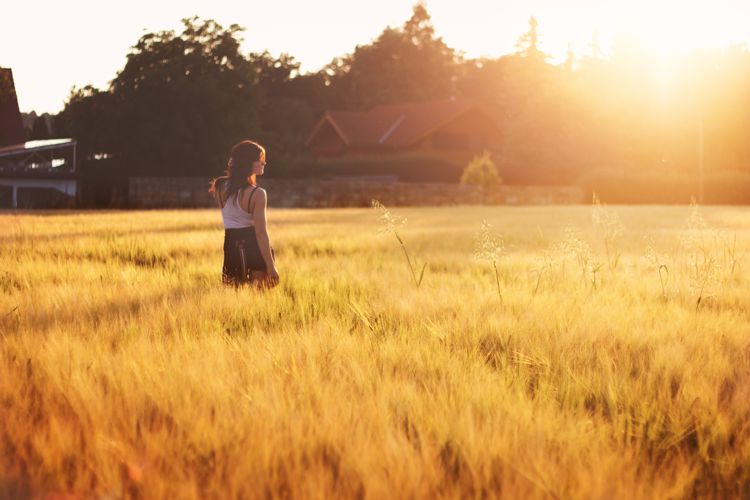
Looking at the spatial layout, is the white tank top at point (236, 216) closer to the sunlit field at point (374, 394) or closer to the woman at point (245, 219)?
the woman at point (245, 219)

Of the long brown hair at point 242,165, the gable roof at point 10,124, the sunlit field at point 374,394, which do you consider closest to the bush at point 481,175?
the gable roof at point 10,124

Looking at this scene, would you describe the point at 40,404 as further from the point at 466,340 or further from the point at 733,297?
the point at 733,297

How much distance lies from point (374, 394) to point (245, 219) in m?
3.69

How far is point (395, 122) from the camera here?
4528 centimetres

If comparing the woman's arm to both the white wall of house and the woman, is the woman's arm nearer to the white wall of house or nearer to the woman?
the woman

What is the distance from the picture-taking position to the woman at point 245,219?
581 cm

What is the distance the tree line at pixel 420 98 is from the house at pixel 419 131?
181cm

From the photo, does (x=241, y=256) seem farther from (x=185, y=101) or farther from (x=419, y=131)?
(x=419, y=131)

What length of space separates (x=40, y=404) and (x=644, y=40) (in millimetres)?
54523

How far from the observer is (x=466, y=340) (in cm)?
345

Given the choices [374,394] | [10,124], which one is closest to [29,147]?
[10,124]

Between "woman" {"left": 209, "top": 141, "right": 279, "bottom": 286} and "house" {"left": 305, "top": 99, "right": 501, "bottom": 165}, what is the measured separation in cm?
3543

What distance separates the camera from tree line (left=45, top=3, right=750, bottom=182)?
30.9m

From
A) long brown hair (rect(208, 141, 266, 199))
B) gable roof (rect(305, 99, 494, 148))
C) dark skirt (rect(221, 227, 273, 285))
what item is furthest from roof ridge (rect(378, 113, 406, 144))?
dark skirt (rect(221, 227, 273, 285))
